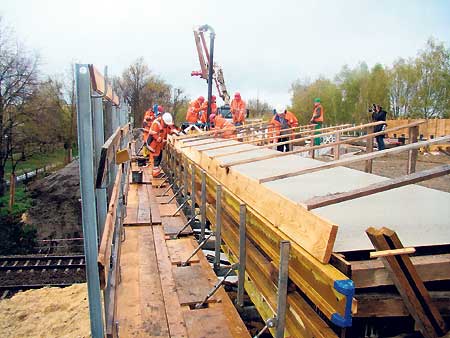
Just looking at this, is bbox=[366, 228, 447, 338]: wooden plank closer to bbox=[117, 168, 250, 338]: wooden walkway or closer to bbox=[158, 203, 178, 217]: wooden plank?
bbox=[117, 168, 250, 338]: wooden walkway

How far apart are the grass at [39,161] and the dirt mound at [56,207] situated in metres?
5.16

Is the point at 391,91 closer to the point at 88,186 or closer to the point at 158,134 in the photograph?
the point at 158,134

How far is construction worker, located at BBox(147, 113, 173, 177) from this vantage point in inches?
460

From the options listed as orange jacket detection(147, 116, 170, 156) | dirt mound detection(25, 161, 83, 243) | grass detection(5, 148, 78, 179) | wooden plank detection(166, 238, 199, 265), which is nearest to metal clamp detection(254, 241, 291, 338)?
wooden plank detection(166, 238, 199, 265)

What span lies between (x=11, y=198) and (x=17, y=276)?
52.0 ft

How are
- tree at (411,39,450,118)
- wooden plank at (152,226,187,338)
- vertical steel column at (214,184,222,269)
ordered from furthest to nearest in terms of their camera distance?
tree at (411,39,450,118)
vertical steel column at (214,184,222,269)
wooden plank at (152,226,187,338)

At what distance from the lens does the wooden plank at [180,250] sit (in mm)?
5691

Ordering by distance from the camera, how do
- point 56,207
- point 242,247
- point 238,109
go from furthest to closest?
1. point 56,207
2. point 238,109
3. point 242,247

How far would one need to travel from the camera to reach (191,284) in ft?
16.0

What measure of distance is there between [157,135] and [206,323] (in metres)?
8.30

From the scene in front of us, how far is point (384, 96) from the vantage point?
36.9m

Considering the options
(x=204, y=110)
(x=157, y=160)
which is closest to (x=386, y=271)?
(x=157, y=160)

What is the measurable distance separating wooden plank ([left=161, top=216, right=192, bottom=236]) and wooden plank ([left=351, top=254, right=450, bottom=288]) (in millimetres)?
4542

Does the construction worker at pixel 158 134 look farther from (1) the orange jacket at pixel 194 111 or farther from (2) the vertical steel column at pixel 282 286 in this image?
(2) the vertical steel column at pixel 282 286
